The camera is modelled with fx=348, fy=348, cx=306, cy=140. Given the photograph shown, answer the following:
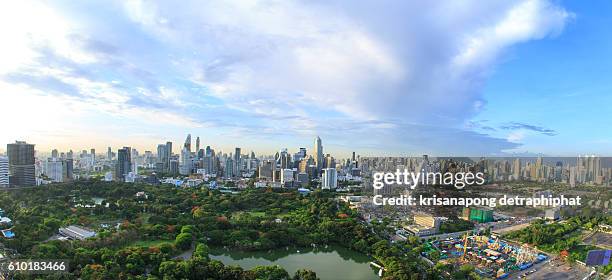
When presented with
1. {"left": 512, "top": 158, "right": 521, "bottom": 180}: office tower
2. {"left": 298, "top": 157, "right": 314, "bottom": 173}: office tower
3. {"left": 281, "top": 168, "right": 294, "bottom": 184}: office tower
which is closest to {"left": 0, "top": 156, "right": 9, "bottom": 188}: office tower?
{"left": 281, "top": 168, "right": 294, "bottom": 184}: office tower

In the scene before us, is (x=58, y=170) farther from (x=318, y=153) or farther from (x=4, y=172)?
(x=318, y=153)

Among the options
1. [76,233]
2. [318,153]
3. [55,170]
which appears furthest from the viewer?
[318,153]

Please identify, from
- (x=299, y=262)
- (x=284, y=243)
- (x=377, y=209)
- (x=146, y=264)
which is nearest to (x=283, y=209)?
(x=377, y=209)

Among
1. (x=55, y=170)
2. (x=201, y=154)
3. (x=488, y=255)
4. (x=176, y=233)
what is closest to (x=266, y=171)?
(x=201, y=154)

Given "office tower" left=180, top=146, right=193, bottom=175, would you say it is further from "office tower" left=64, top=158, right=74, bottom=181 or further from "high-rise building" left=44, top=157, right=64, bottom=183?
"high-rise building" left=44, top=157, right=64, bottom=183

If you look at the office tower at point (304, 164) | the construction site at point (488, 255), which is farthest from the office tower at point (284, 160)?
the construction site at point (488, 255)

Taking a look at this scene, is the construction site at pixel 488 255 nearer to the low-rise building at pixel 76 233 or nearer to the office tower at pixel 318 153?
the low-rise building at pixel 76 233

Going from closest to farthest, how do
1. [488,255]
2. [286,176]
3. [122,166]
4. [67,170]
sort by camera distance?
[488,255]
[67,170]
[122,166]
[286,176]

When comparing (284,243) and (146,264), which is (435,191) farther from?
(146,264)
